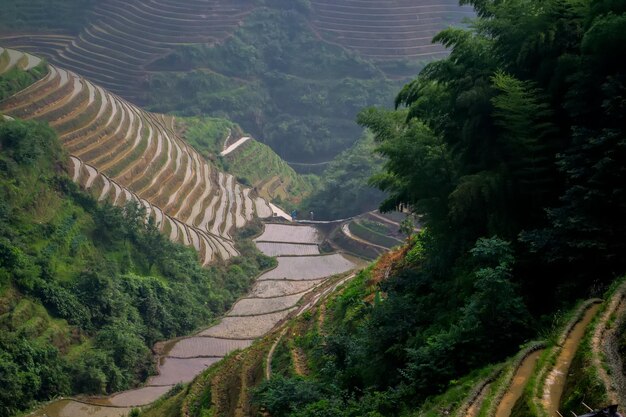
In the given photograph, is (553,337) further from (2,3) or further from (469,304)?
(2,3)

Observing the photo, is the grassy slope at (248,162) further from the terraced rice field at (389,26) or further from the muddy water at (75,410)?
the muddy water at (75,410)

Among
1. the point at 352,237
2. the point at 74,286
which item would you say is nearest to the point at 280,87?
the point at 352,237

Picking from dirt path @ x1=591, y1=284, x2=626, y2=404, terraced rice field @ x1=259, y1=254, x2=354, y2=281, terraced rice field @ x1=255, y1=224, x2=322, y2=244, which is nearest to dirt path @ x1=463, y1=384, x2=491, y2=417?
dirt path @ x1=591, y1=284, x2=626, y2=404

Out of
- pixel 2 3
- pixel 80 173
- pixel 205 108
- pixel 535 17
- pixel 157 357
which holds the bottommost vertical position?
pixel 157 357

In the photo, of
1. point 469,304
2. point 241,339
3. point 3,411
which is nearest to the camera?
point 469,304

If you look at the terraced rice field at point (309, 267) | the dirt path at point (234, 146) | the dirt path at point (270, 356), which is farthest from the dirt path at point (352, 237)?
the dirt path at point (270, 356)

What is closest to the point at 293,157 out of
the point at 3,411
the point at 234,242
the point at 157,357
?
the point at 234,242
